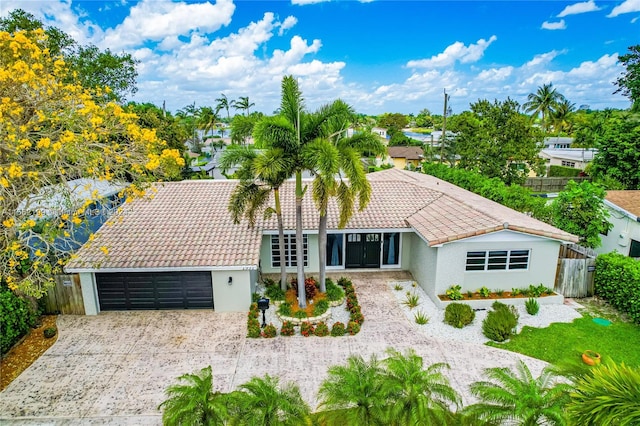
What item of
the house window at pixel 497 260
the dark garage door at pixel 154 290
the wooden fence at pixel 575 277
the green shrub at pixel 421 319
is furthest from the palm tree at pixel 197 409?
the wooden fence at pixel 575 277

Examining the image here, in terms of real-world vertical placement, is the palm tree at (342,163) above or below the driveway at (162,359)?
above

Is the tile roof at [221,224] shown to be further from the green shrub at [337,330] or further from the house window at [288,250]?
A: the green shrub at [337,330]

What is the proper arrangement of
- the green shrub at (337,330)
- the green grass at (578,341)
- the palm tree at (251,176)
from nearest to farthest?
the green grass at (578,341) < the palm tree at (251,176) < the green shrub at (337,330)

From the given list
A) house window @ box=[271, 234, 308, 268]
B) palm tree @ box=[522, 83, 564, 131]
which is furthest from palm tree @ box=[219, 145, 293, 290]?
palm tree @ box=[522, 83, 564, 131]

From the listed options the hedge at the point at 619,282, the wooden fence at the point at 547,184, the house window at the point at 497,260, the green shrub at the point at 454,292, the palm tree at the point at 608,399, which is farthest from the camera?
the wooden fence at the point at 547,184

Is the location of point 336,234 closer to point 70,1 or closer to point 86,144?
point 86,144

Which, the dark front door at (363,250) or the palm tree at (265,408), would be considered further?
the dark front door at (363,250)

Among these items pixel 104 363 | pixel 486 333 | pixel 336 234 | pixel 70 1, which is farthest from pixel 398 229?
pixel 70 1

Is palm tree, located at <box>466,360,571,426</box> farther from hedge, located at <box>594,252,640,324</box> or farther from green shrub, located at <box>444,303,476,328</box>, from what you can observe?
hedge, located at <box>594,252,640,324</box>
